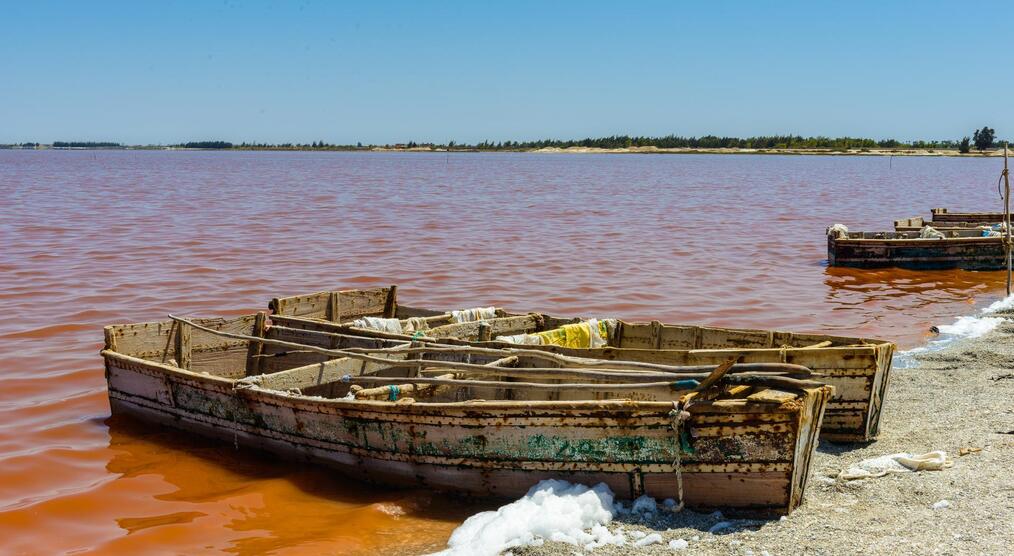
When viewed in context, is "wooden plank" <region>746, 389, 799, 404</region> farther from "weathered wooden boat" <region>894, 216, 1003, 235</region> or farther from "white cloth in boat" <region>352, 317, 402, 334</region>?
"weathered wooden boat" <region>894, 216, 1003, 235</region>

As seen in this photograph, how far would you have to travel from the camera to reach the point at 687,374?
23.5ft

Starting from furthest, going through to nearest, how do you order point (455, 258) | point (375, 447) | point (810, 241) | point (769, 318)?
point (810, 241) → point (455, 258) → point (769, 318) → point (375, 447)

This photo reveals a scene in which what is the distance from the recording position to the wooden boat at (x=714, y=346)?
8.34 metres

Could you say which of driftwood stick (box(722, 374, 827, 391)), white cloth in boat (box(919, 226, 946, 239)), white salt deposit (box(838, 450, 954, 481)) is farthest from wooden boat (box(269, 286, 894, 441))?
white cloth in boat (box(919, 226, 946, 239))

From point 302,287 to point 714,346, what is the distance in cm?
1260

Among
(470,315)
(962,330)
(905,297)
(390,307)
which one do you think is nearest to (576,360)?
(470,315)

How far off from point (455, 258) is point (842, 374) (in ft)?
57.1

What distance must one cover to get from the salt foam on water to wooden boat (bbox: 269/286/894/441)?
389 centimetres

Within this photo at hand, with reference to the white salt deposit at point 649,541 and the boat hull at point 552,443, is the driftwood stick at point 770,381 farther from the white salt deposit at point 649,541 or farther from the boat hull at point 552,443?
the white salt deposit at point 649,541

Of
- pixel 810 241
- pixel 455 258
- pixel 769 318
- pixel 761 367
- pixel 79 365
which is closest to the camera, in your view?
pixel 761 367

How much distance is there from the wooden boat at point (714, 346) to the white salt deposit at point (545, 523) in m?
2.02

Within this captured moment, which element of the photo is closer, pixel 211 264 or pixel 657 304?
pixel 657 304

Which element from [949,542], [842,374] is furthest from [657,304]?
[949,542]

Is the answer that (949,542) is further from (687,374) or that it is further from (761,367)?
(687,374)
